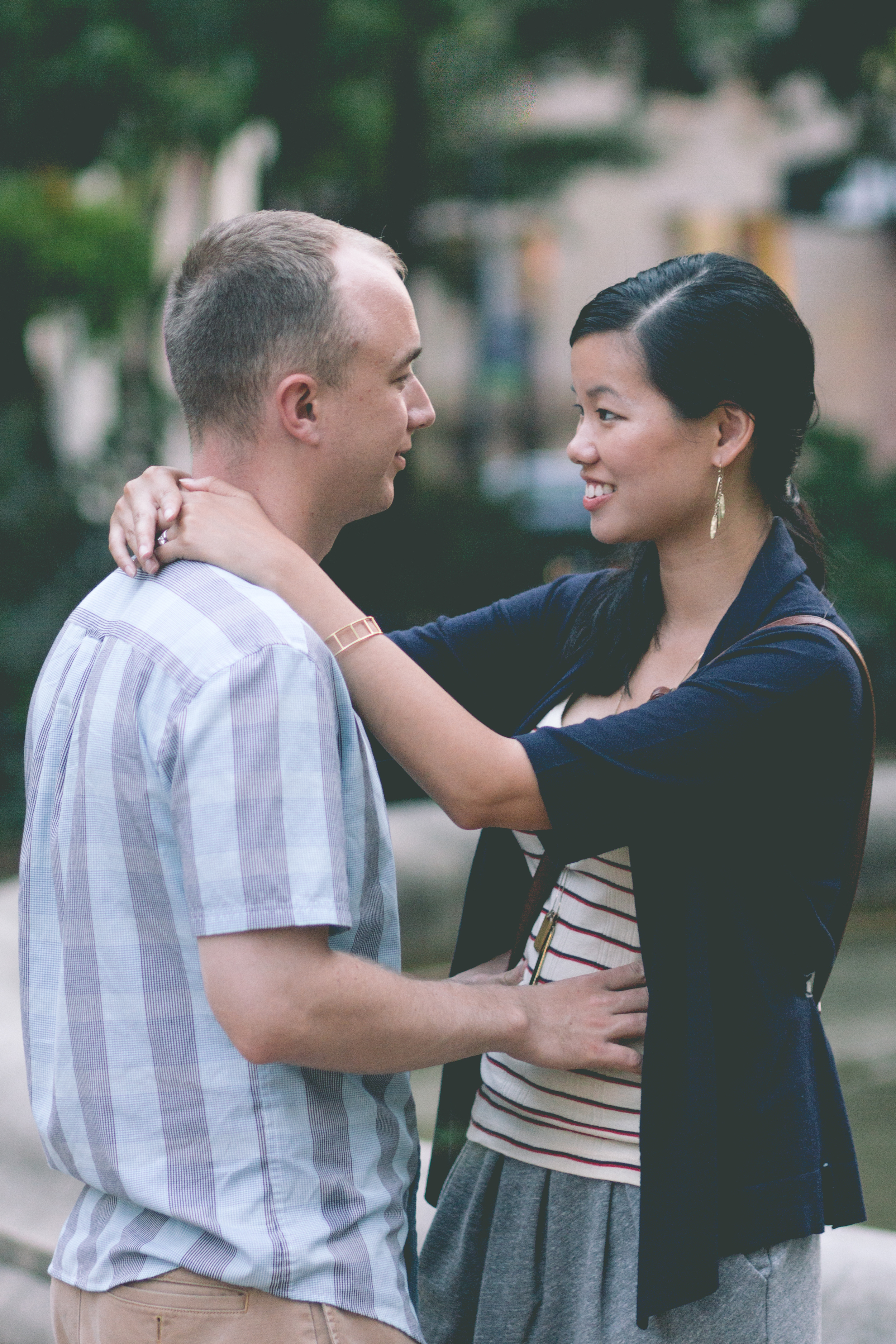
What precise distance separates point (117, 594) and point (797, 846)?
92 cm

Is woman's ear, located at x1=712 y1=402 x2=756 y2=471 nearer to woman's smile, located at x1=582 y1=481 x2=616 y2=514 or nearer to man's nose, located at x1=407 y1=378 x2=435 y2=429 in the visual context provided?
woman's smile, located at x1=582 y1=481 x2=616 y2=514

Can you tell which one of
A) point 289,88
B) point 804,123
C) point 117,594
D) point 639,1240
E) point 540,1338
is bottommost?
point 540,1338

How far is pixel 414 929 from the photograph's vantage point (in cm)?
591

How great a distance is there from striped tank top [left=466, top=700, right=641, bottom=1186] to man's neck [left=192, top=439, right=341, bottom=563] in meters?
0.43

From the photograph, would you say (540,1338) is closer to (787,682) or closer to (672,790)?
(672,790)

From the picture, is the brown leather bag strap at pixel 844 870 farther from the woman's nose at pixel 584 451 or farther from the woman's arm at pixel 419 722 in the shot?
the woman's nose at pixel 584 451

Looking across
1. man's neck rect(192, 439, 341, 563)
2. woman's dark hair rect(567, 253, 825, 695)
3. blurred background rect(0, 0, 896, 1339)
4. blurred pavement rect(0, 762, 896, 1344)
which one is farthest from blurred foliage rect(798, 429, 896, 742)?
man's neck rect(192, 439, 341, 563)

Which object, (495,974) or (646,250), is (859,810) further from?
(646,250)

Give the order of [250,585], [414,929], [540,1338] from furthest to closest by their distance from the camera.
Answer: [414,929] < [540,1338] < [250,585]

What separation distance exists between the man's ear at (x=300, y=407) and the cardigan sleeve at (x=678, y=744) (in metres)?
0.48

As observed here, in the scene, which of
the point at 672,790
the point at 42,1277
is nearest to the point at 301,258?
the point at 672,790

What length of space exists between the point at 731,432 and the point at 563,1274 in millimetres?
1188

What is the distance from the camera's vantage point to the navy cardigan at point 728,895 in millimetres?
1854

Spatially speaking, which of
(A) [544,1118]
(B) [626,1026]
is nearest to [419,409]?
(B) [626,1026]
